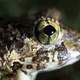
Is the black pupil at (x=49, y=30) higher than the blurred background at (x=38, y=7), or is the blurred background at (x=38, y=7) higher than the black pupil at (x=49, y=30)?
the blurred background at (x=38, y=7)

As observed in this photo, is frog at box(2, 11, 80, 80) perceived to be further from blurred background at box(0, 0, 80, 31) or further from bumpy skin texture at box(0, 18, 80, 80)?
blurred background at box(0, 0, 80, 31)

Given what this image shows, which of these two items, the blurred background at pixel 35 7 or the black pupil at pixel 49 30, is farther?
the blurred background at pixel 35 7

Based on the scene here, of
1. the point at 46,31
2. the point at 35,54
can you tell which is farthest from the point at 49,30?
the point at 35,54

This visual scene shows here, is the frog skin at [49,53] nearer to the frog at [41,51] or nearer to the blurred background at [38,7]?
the frog at [41,51]

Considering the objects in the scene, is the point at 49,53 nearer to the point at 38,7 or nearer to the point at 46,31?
the point at 46,31

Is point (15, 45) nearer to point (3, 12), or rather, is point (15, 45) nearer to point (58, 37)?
point (58, 37)

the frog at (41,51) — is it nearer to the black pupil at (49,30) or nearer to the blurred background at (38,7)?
the black pupil at (49,30)

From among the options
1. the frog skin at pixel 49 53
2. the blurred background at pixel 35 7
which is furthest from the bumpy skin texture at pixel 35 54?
the blurred background at pixel 35 7

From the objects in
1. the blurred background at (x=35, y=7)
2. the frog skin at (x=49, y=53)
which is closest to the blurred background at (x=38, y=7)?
the blurred background at (x=35, y=7)

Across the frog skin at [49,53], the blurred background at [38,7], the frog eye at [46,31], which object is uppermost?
the blurred background at [38,7]
